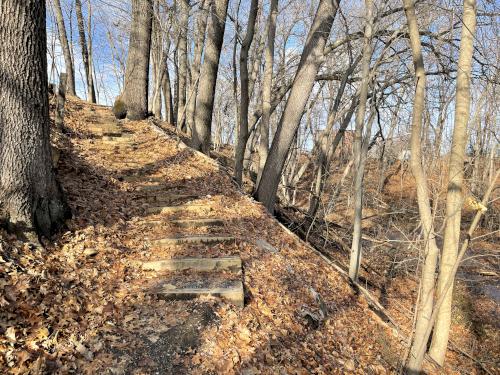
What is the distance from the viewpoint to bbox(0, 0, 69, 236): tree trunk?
12.1 feet

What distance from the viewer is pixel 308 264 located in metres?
6.07

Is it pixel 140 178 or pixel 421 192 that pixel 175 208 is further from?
pixel 421 192

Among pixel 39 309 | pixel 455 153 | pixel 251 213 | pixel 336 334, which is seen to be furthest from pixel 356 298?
pixel 39 309

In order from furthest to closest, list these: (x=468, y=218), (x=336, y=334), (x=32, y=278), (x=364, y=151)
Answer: (x=468, y=218), (x=364, y=151), (x=336, y=334), (x=32, y=278)

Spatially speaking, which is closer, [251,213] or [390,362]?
[390,362]

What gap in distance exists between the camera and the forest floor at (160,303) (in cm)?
305

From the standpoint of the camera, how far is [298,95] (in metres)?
6.98

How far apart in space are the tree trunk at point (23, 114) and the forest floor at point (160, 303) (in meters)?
0.45

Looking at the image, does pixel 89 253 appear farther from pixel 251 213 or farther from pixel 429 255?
pixel 429 255

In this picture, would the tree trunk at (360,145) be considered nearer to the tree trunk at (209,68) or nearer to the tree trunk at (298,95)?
the tree trunk at (298,95)

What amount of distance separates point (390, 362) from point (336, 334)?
0.96 meters

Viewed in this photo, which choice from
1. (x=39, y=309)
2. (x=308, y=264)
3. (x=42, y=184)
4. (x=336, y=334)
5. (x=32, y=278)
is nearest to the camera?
(x=39, y=309)

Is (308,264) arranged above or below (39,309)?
below

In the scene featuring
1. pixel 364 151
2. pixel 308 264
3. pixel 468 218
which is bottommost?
pixel 468 218
